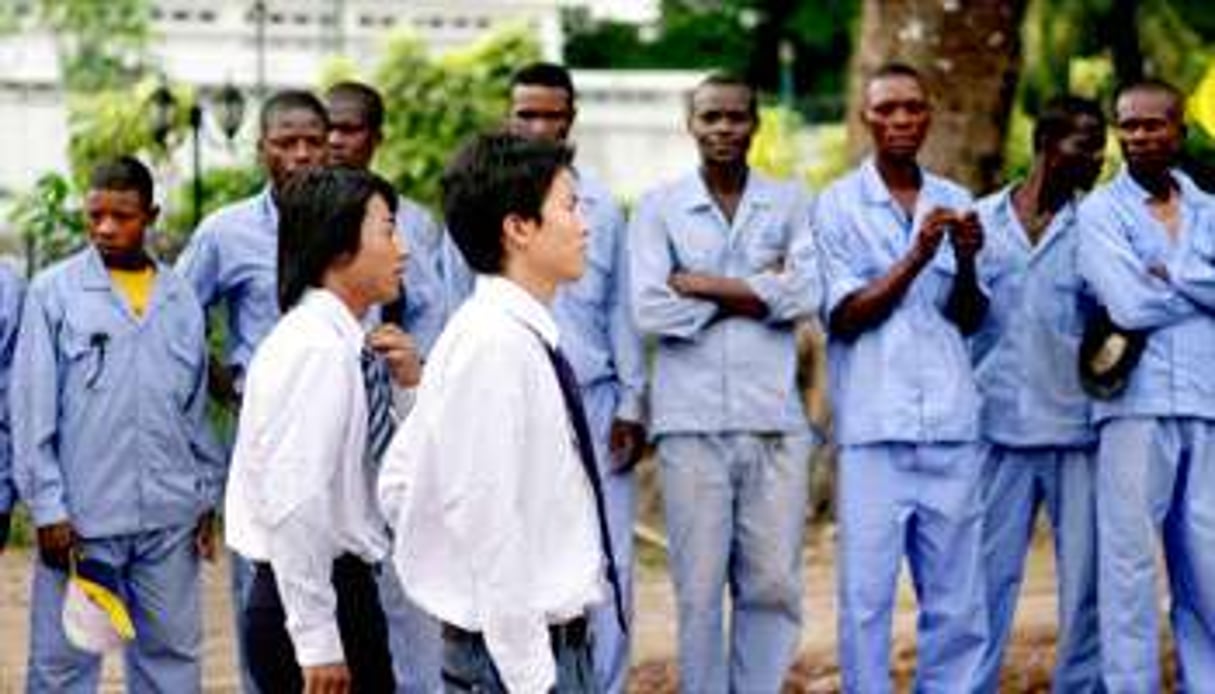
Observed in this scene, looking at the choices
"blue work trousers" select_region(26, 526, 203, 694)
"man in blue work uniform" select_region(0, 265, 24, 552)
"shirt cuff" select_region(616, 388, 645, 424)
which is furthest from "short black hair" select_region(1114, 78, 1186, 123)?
"man in blue work uniform" select_region(0, 265, 24, 552)

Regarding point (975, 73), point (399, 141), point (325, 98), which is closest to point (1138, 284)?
point (325, 98)

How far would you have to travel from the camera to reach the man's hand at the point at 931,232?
7398 millimetres

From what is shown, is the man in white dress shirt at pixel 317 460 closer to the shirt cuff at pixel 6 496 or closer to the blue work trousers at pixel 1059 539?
the shirt cuff at pixel 6 496

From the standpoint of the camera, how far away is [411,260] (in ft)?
25.2

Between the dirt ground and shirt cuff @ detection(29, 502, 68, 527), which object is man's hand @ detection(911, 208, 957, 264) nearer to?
the dirt ground

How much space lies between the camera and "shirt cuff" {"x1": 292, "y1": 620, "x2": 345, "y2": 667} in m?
5.04

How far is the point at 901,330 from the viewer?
7.59 metres

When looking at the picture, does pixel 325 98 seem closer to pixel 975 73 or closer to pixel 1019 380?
pixel 1019 380

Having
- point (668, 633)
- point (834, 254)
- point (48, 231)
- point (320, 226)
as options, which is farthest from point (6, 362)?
point (48, 231)

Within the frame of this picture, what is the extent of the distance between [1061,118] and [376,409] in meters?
3.37

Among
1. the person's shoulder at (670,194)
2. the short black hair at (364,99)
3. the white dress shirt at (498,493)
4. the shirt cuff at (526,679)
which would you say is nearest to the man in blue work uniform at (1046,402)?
the person's shoulder at (670,194)

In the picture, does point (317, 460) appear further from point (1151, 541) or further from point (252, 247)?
point (1151, 541)

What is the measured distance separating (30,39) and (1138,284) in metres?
21.2

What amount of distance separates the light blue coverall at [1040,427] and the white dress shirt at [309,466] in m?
3.12
